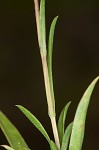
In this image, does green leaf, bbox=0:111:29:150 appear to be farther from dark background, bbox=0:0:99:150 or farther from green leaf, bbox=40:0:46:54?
dark background, bbox=0:0:99:150

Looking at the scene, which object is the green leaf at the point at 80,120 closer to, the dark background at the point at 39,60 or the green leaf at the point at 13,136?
the green leaf at the point at 13,136

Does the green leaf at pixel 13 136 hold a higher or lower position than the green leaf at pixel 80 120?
lower

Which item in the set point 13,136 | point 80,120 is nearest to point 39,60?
point 13,136

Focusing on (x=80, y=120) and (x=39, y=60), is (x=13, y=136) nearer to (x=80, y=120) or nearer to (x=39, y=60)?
(x=80, y=120)

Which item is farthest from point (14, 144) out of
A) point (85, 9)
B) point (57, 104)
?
point (85, 9)

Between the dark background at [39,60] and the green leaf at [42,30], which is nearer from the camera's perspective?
the green leaf at [42,30]

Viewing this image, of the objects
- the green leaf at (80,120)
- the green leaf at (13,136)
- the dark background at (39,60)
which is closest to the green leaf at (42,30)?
the green leaf at (80,120)
